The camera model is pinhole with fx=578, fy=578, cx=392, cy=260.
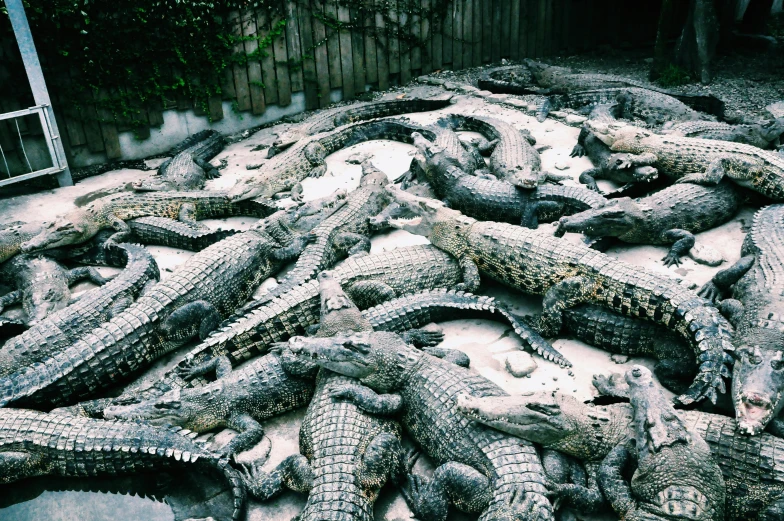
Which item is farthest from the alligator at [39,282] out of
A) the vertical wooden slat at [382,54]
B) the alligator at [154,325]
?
the vertical wooden slat at [382,54]

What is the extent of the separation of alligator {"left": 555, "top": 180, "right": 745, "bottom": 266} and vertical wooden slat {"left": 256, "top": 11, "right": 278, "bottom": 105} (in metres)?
5.99

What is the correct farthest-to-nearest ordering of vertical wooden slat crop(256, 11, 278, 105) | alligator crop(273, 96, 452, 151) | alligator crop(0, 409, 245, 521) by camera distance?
1. vertical wooden slat crop(256, 11, 278, 105)
2. alligator crop(273, 96, 452, 151)
3. alligator crop(0, 409, 245, 521)

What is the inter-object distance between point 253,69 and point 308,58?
967 millimetres

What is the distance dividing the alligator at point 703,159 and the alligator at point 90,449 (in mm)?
4963

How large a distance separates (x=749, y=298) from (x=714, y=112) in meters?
4.82

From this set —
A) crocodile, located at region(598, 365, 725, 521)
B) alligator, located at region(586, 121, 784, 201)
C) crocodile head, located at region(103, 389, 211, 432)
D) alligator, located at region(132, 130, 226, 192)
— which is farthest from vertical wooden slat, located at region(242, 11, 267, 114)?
crocodile, located at region(598, 365, 725, 521)

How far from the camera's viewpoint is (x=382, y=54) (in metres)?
10.2

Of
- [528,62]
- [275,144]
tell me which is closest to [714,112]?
[528,62]

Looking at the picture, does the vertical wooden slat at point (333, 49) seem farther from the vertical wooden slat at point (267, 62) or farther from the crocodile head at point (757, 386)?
the crocodile head at point (757, 386)

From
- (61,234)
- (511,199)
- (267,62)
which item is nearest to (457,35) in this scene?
(267,62)

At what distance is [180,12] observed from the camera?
26.6 feet

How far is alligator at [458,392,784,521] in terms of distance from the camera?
280cm

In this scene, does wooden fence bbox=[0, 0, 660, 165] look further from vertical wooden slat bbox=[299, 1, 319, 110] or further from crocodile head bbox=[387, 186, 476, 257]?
crocodile head bbox=[387, 186, 476, 257]

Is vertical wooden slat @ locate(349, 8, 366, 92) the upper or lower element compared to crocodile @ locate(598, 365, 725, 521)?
upper
